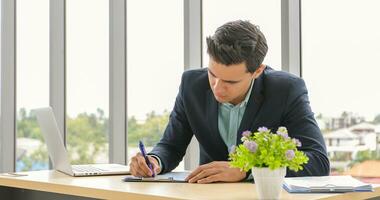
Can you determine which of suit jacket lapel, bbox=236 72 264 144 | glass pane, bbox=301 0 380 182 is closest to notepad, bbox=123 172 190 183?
suit jacket lapel, bbox=236 72 264 144

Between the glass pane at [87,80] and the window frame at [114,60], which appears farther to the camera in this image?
the glass pane at [87,80]

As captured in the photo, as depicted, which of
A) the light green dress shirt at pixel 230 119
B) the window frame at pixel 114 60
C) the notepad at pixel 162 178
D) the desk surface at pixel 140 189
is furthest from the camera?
the window frame at pixel 114 60

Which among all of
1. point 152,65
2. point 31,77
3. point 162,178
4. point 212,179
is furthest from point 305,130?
point 31,77

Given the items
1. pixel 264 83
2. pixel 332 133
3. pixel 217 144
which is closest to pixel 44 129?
pixel 217 144

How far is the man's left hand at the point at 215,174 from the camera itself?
2168 mm

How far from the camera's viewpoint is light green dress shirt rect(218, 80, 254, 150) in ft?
8.32

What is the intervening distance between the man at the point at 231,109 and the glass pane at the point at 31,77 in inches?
79.4

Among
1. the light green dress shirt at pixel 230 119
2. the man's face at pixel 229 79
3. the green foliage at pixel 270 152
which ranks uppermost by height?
the man's face at pixel 229 79

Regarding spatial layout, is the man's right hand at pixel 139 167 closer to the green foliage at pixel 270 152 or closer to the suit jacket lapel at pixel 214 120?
the suit jacket lapel at pixel 214 120

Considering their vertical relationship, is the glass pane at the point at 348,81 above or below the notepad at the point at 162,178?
above

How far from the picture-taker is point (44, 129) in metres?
2.72

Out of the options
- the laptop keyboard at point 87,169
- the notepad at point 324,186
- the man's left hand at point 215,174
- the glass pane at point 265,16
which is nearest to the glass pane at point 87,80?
the glass pane at point 265,16

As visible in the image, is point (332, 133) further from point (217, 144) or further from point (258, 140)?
point (258, 140)

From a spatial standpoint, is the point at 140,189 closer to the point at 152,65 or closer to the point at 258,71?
the point at 258,71
